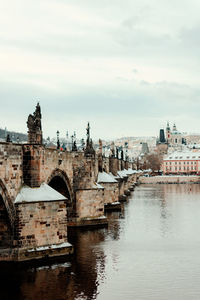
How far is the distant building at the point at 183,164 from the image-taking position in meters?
146

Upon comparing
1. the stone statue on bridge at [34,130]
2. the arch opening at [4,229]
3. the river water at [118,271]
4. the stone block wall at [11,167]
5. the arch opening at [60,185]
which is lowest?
the river water at [118,271]

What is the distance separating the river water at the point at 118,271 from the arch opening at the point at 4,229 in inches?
46.6

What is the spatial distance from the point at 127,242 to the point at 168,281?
26.9 ft

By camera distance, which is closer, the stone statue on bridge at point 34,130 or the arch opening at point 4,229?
the arch opening at point 4,229

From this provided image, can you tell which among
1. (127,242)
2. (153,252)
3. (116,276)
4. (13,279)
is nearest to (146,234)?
(127,242)

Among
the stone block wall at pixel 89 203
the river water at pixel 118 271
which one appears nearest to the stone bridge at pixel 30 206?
the river water at pixel 118 271

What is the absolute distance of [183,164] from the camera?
484 feet

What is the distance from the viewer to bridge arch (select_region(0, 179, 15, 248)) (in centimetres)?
1988

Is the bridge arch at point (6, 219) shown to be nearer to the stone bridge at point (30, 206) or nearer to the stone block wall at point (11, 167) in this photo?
the stone bridge at point (30, 206)

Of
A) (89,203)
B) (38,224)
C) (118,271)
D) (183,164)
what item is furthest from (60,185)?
(183,164)

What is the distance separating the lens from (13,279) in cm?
1816

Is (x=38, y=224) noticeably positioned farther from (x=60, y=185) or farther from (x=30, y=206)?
(x=60, y=185)

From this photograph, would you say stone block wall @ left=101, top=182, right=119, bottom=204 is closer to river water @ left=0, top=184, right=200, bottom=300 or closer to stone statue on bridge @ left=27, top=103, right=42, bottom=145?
river water @ left=0, top=184, right=200, bottom=300

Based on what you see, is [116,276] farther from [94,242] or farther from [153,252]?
[94,242]
